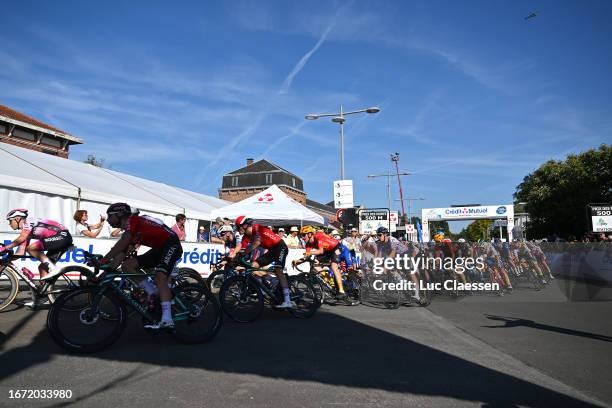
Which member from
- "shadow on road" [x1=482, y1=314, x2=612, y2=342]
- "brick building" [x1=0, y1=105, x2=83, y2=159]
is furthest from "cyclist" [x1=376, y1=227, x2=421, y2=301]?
"brick building" [x1=0, y1=105, x2=83, y2=159]

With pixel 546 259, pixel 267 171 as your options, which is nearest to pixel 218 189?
pixel 267 171

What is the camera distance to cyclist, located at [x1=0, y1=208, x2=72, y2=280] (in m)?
7.52

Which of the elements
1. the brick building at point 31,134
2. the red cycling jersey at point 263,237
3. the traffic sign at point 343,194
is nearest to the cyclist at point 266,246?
the red cycling jersey at point 263,237

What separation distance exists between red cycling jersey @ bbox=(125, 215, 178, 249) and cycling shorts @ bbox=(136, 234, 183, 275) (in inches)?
2.3

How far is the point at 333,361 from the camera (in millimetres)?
4812

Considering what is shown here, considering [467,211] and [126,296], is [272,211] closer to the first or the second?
[126,296]

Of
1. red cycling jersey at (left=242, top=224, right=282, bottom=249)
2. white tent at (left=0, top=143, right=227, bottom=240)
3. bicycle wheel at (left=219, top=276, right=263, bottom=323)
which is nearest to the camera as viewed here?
bicycle wheel at (left=219, top=276, right=263, bottom=323)

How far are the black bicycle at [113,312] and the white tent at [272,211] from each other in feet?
39.6

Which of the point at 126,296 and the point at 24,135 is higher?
the point at 24,135

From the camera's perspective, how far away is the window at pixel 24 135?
39375 mm

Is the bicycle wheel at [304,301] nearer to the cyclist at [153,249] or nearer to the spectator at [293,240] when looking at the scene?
the cyclist at [153,249]

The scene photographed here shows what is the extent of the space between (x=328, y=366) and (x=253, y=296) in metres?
3.10

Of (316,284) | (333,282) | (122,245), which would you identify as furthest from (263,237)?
(122,245)

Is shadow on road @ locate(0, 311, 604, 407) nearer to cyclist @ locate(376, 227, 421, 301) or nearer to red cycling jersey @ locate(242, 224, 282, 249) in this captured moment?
red cycling jersey @ locate(242, 224, 282, 249)
